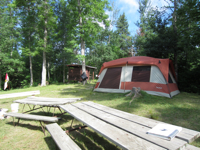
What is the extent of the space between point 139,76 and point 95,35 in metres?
8.37

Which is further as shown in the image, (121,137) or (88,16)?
(88,16)

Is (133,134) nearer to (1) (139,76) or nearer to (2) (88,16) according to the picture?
(1) (139,76)

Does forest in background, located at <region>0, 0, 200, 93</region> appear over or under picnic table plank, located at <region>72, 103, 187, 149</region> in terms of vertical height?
over

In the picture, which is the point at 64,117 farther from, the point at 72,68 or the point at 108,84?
the point at 72,68

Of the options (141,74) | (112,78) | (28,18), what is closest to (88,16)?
(28,18)

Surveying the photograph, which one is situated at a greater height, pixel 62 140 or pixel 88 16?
pixel 88 16

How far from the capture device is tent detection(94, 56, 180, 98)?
623cm

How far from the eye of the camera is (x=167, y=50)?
916cm

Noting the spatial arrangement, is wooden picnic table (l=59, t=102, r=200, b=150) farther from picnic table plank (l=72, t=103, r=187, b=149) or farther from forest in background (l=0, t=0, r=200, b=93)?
forest in background (l=0, t=0, r=200, b=93)

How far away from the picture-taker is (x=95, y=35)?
13508 mm

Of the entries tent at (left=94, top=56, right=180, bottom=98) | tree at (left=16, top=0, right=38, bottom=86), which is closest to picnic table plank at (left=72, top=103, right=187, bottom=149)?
tent at (left=94, top=56, right=180, bottom=98)

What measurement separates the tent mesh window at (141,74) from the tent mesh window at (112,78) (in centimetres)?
84

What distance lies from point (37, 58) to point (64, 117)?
63.7ft

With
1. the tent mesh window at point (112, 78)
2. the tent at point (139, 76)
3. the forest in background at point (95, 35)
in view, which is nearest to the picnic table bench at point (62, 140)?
the tent at point (139, 76)
